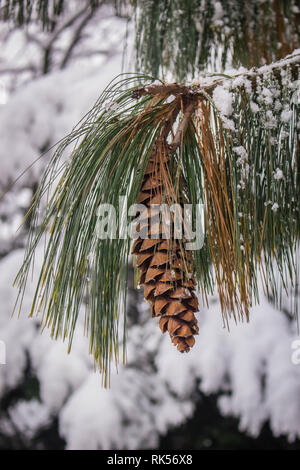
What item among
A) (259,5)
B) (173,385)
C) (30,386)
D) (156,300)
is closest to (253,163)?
(156,300)

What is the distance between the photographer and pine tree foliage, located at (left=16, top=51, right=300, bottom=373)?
0.38 meters

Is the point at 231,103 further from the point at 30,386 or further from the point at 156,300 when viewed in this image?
the point at 30,386

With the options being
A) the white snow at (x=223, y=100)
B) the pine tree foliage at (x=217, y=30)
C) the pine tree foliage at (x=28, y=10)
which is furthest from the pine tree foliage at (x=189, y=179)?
the pine tree foliage at (x=28, y=10)

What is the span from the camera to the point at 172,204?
366 millimetres

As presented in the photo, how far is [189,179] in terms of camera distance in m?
0.41

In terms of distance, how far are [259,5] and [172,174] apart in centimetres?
55

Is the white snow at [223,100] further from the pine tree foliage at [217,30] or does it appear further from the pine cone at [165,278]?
the pine tree foliage at [217,30]

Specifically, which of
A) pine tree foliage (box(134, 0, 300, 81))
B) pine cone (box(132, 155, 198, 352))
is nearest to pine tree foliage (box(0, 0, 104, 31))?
pine tree foliage (box(134, 0, 300, 81))

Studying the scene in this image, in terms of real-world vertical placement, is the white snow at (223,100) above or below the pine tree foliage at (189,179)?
above

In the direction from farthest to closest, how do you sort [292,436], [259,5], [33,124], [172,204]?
[33,124], [292,436], [259,5], [172,204]

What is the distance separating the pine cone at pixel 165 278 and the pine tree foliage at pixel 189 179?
0.02 m

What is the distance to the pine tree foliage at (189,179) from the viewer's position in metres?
0.38

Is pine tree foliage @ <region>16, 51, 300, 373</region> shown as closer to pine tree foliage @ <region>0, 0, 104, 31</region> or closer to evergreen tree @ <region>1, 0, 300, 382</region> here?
evergreen tree @ <region>1, 0, 300, 382</region>

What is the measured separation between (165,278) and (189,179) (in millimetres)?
116
